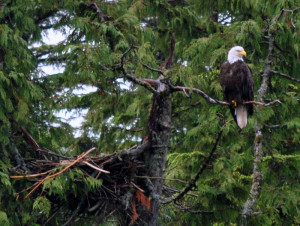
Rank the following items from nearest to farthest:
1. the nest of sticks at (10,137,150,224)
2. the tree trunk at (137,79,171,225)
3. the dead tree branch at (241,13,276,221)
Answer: the nest of sticks at (10,137,150,224)
the tree trunk at (137,79,171,225)
the dead tree branch at (241,13,276,221)

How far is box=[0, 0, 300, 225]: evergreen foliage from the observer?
9.11 meters

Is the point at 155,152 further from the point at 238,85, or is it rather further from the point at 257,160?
the point at 257,160

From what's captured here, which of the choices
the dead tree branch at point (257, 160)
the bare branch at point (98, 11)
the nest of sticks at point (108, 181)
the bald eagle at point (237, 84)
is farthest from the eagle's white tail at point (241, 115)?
the bare branch at point (98, 11)

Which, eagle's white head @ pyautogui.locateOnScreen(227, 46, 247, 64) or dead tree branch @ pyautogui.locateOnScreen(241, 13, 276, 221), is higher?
eagle's white head @ pyautogui.locateOnScreen(227, 46, 247, 64)

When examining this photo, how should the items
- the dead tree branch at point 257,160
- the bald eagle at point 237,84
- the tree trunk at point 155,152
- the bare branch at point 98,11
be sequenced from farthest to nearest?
the bare branch at point 98,11 < the dead tree branch at point 257,160 < the bald eagle at point 237,84 < the tree trunk at point 155,152

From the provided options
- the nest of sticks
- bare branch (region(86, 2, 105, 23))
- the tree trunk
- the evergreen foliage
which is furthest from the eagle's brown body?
bare branch (region(86, 2, 105, 23))

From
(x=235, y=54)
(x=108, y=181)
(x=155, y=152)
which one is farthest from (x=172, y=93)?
(x=108, y=181)

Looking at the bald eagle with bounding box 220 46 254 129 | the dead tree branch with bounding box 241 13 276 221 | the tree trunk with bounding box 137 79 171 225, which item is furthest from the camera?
the dead tree branch with bounding box 241 13 276 221

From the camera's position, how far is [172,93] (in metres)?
10.3

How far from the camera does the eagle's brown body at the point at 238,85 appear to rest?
925 cm

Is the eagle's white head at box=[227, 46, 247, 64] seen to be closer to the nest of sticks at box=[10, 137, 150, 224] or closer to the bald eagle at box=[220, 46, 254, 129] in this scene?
the bald eagle at box=[220, 46, 254, 129]

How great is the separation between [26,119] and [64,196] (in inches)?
49.1

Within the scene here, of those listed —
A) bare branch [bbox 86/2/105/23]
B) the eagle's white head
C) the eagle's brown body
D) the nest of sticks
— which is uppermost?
bare branch [bbox 86/2/105/23]

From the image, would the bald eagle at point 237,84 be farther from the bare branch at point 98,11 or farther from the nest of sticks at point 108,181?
the bare branch at point 98,11
